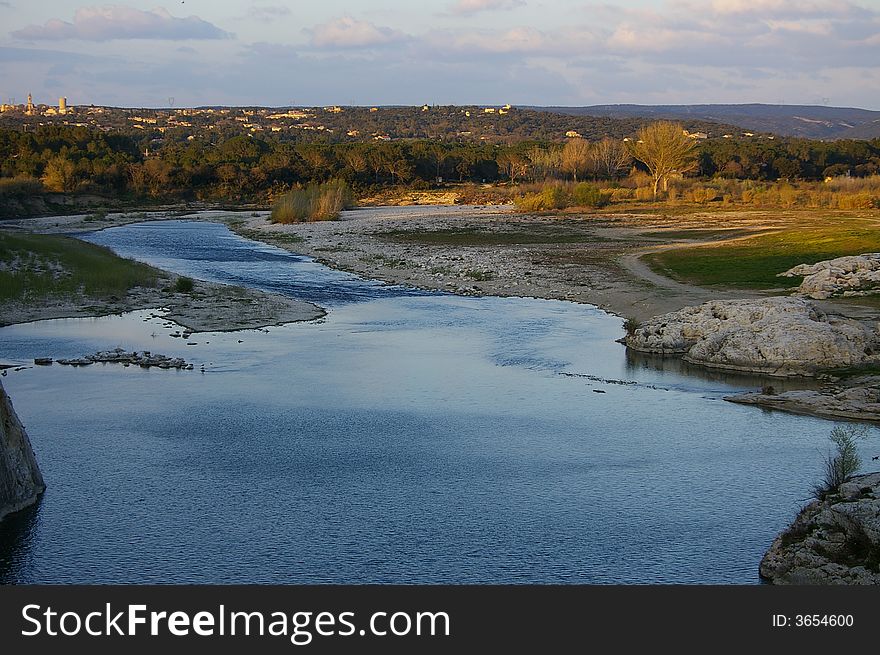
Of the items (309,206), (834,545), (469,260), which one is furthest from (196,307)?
(309,206)

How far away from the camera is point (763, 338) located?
85.0 ft

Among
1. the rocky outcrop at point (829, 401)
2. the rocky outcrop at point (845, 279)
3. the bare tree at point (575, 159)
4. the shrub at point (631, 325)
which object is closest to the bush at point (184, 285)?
the shrub at point (631, 325)

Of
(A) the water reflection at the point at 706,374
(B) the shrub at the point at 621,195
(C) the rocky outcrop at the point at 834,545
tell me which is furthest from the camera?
(B) the shrub at the point at 621,195

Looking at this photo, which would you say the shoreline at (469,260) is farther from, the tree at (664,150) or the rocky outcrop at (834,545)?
the tree at (664,150)

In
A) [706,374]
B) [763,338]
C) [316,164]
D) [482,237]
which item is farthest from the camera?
[316,164]

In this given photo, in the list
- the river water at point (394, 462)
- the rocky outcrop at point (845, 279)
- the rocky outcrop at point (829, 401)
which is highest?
the rocky outcrop at point (845, 279)

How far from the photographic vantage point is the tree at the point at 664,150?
92.1 m

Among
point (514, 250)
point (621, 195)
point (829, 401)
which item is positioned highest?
point (621, 195)

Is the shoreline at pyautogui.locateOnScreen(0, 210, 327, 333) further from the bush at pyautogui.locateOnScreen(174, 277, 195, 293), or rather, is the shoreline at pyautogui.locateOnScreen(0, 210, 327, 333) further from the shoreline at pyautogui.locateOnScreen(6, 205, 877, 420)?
the bush at pyautogui.locateOnScreen(174, 277, 195, 293)

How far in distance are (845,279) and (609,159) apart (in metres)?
76.4

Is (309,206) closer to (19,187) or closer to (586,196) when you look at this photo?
(586,196)

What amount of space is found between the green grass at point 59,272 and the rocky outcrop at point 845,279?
71.6 feet

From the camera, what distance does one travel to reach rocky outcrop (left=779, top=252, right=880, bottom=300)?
33.4m

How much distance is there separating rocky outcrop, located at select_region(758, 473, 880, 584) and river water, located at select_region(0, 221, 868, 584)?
52 centimetres
